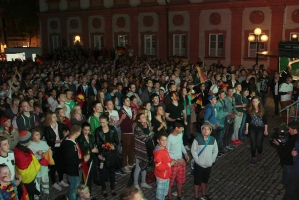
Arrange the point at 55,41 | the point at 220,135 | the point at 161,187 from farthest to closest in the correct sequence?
1. the point at 55,41
2. the point at 220,135
3. the point at 161,187

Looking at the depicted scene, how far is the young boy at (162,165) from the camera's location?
21.5 ft

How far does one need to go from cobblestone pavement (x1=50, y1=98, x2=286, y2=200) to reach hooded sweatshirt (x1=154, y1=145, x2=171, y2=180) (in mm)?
1145

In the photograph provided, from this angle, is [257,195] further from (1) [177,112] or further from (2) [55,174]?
(2) [55,174]

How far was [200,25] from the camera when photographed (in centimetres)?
2727

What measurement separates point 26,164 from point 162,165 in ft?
7.83

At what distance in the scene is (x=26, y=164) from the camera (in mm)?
6246

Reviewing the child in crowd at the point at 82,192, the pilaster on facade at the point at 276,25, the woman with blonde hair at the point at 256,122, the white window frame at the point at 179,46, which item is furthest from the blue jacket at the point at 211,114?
the white window frame at the point at 179,46

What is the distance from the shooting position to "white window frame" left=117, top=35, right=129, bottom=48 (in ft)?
102

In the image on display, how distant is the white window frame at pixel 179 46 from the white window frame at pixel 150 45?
1898 millimetres

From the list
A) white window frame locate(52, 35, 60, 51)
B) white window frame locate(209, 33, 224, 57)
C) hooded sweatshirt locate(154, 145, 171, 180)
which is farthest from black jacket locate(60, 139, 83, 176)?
white window frame locate(52, 35, 60, 51)

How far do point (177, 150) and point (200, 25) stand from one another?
2147 centimetres

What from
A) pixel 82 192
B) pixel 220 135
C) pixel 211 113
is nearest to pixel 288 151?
pixel 211 113

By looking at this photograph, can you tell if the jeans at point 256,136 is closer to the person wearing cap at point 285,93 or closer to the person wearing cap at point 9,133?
the person wearing cap at point 285,93

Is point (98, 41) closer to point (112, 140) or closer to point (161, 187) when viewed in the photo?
point (112, 140)
